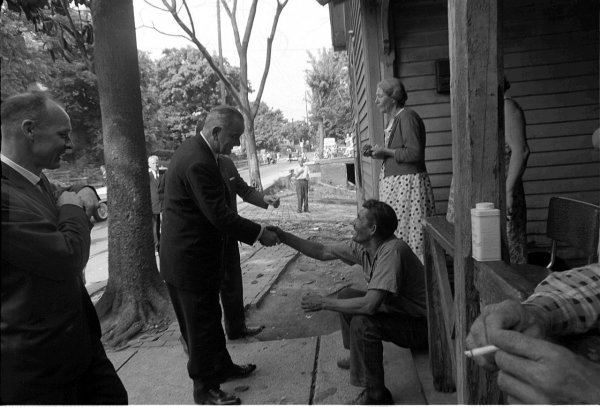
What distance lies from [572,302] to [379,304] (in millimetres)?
1530

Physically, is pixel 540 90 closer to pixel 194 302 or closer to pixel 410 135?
pixel 410 135

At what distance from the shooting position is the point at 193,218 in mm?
3203

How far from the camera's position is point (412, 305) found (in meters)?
3.05

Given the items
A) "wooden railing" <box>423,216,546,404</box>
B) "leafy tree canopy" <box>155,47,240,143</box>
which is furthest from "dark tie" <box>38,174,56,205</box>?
"leafy tree canopy" <box>155,47,240,143</box>

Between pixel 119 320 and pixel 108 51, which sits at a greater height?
pixel 108 51

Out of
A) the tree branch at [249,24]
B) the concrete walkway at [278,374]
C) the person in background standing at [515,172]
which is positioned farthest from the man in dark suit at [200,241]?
the tree branch at [249,24]

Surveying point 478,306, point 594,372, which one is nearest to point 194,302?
point 478,306

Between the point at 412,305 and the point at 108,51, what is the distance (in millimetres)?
3856

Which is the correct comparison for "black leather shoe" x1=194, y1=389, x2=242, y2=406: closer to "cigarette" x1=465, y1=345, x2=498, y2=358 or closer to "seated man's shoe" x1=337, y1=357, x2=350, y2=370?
"seated man's shoe" x1=337, y1=357, x2=350, y2=370

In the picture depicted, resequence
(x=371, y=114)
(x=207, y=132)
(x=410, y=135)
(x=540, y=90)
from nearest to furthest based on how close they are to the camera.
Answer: (x=207, y=132)
(x=410, y=135)
(x=540, y=90)
(x=371, y=114)

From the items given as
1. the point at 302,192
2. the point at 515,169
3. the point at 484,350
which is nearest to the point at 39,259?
the point at 484,350

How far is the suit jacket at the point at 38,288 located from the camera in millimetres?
1482

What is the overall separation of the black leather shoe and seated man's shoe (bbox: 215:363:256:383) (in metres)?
0.22

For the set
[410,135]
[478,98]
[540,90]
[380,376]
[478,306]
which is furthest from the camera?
[540,90]
